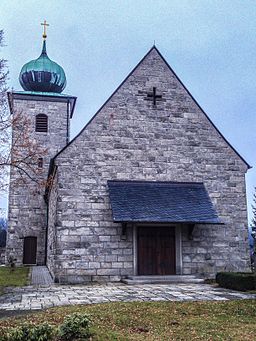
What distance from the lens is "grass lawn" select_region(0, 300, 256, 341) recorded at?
643cm

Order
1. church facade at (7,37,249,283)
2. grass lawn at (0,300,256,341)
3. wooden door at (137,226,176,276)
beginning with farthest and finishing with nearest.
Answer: wooden door at (137,226,176,276) < church facade at (7,37,249,283) < grass lawn at (0,300,256,341)

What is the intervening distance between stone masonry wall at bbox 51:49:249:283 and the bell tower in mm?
9583

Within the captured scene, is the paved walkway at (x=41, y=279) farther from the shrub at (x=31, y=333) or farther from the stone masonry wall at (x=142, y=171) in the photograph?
the shrub at (x=31, y=333)

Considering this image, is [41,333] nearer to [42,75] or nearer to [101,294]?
[101,294]

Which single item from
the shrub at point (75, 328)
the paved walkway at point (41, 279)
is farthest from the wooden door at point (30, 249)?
the shrub at point (75, 328)

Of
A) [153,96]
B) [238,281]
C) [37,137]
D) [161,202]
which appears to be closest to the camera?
[238,281]

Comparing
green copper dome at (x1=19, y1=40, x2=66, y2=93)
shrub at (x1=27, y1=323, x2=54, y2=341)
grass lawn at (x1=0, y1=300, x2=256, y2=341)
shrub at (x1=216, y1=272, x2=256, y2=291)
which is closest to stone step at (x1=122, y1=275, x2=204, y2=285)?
shrub at (x1=216, y1=272, x2=256, y2=291)

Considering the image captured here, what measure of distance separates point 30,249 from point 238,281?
16.0 meters

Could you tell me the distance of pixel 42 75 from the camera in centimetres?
2748

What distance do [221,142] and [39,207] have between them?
44.2ft

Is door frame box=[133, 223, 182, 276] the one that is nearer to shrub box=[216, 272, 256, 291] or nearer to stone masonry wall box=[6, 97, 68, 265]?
shrub box=[216, 272, 256, 291]

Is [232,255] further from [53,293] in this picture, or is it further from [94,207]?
[53,293]

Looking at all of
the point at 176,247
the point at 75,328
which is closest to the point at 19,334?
the point at 75,328

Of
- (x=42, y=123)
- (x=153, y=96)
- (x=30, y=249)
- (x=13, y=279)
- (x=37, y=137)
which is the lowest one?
(x=13, y=279)
